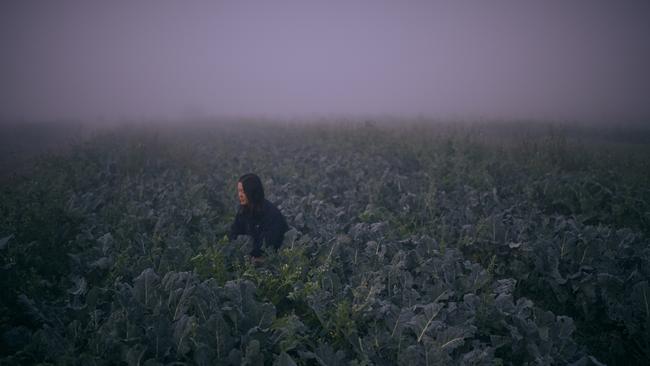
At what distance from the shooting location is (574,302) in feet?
10.6

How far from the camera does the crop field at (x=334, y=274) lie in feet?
7.17

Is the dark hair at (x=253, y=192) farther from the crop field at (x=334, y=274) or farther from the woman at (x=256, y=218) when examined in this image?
the crop field at (x=334, y=274)

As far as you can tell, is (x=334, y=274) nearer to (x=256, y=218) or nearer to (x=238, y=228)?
(x=256, y=218)

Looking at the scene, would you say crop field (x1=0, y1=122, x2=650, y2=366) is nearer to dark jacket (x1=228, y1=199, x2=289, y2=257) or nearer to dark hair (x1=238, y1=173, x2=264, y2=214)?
dark jacket (x1=228, y1=199, x2=289, y2=257)

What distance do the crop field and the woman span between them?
1.39 ft

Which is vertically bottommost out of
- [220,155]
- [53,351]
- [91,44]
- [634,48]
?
[53,351]

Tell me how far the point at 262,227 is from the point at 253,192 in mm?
529

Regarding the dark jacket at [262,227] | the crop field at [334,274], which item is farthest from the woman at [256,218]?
the crop field at [334,274]

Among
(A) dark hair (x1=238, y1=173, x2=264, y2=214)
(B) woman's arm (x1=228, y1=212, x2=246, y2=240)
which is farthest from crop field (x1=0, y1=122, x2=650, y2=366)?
(A) dark hair (x1=238, y1=173, x2=264, y2=214)

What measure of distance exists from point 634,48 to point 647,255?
56.0 m

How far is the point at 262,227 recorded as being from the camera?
14.6 ft

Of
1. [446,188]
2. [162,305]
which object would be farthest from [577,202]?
[162,305]

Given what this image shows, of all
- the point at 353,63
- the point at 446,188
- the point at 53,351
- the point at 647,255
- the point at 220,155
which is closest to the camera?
the point at 53,351

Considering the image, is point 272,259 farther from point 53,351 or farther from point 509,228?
point 509,228
